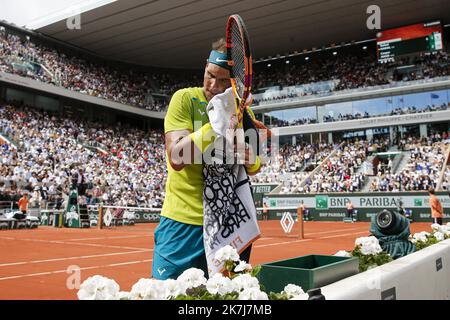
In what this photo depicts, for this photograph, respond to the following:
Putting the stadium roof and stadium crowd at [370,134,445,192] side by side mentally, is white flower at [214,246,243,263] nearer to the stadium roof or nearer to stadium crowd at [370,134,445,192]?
stadium crowd at [370,134,445,192]

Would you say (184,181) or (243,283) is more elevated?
(184,181)

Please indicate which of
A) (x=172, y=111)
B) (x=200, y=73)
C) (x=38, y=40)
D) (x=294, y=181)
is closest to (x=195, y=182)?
(x=172, y=111)

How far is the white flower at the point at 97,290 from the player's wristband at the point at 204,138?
634 millimetres

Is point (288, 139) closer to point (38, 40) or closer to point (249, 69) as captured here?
point (38, 40)

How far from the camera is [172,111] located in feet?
6.49

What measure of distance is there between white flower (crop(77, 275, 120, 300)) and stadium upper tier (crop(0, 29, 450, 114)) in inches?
1259

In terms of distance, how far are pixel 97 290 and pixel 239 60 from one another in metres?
1.22

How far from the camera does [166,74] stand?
46.7 m

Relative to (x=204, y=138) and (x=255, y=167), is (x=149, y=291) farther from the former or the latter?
(x=255, y=167)

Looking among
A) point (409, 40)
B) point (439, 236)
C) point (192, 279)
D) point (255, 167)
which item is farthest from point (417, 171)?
point (192, 279)

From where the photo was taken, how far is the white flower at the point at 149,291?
55.0 inches

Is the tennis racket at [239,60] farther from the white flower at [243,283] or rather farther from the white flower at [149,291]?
the white flower at [149,291]
